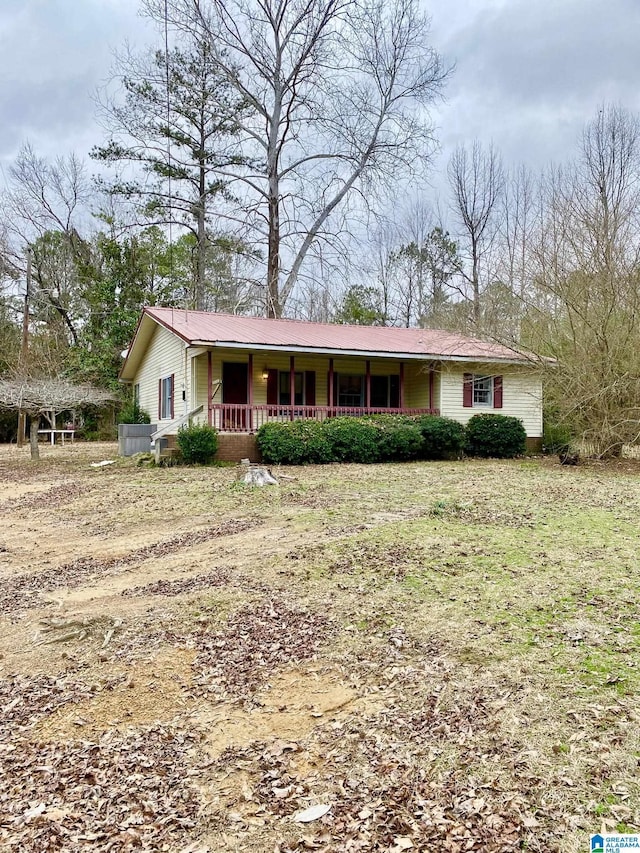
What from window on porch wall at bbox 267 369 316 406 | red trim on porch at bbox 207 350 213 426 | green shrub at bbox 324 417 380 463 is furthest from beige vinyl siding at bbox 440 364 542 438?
red trim on porch at bbox 207 350 213 426

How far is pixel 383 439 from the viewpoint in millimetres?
15055

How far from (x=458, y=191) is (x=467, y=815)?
3007 cm

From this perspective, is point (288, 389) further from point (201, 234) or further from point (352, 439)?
point (201, 234)

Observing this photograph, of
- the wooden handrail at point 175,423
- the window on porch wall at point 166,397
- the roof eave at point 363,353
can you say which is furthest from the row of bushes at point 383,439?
the window on porch wall at point 166,397

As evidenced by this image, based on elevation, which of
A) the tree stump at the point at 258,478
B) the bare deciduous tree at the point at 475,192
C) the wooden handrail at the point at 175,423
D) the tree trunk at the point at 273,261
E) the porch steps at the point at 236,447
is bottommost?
the tree stump at the point at 258,478

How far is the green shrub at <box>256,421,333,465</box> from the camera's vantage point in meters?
14.1

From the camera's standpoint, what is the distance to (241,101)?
82.8 ft

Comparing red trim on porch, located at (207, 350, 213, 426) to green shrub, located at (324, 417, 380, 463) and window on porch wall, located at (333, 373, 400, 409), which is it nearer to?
green shrub, located at (324, 417, 380, 463)

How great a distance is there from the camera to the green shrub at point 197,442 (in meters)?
14.0

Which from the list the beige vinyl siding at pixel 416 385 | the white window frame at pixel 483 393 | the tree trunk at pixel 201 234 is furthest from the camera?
the tree trunk at pixel 201 234

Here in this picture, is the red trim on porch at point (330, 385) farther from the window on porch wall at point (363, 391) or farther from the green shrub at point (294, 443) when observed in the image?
the green shrub at point (294, 443)

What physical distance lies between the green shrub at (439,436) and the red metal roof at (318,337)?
2141 mm

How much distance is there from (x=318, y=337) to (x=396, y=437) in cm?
415

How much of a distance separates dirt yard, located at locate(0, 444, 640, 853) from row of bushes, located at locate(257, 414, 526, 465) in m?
7.13
